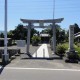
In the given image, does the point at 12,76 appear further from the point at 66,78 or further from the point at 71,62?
the point at 71,62

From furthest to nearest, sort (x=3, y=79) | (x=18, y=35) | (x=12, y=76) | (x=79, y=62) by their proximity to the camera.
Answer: (x=18, y=35) < (x=79, y=62) < (x=12, y=76) < (x=3, y=79)

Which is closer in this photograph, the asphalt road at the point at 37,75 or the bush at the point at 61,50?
the asphalt road at the point at 37,75

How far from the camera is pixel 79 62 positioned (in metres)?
19.5

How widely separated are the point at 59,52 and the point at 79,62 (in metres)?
7.31

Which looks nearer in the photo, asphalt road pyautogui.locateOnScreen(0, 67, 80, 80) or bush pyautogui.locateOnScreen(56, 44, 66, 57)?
asphalt road pyautogui.locateOnScreen(0, 67, 80, 80)

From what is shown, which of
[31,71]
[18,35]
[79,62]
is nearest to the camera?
[31,71]

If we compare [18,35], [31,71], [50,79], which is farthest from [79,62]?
[18,35]

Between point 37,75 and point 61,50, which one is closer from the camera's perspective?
point 37,75

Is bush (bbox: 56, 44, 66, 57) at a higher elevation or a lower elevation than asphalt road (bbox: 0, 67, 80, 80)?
higher

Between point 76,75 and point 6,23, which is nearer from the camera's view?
point 76,75

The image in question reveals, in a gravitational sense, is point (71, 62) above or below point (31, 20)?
below

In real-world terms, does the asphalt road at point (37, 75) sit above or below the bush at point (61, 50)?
below

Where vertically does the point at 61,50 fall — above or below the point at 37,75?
above

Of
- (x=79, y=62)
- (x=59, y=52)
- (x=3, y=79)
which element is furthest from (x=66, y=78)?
(x=59, y=52)
